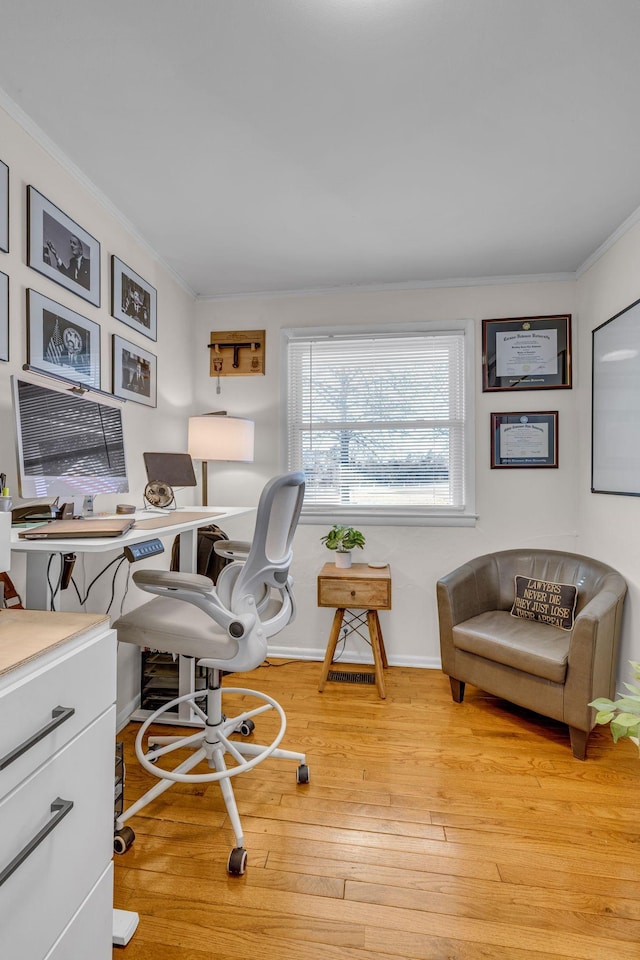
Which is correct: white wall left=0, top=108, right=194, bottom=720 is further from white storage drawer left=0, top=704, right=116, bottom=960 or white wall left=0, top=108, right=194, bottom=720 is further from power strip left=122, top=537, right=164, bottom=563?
white storage drawer left=0, top=704, right=116, bottom=960

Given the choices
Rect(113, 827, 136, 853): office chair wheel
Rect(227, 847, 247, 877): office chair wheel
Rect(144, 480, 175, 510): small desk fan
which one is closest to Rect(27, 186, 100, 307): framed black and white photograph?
Rect(144, 480, 175, 510): small desk fan

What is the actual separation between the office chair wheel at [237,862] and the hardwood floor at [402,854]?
0.9 inches

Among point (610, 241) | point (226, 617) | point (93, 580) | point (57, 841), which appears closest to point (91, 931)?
point (57, 841)

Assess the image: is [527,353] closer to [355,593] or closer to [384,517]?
[384,517]

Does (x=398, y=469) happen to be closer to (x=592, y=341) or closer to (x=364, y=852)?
(x=592, y=341)

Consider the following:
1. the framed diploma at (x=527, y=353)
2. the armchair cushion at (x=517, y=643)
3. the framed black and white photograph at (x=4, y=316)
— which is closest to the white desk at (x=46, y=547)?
the framed black and white photograph at (x=4, y=316)

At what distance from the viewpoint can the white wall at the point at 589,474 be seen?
7.52 ft

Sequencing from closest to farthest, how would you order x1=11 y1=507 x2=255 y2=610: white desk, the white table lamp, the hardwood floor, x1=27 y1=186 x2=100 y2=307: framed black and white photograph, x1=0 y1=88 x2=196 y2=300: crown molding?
x1=11 y1=507 x2=255 y2=610: white desk → the hardwood floor → x1=0 y1=88 x2=196 y2=300: crown molding → x1=27 y1=186 x2=100 y2=307: framed black and white photograph → the white table lamp

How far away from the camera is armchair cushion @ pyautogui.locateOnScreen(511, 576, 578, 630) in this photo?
8.00 feet

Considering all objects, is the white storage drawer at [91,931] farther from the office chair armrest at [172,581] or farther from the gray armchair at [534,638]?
→ the gray armchair at [534,638]

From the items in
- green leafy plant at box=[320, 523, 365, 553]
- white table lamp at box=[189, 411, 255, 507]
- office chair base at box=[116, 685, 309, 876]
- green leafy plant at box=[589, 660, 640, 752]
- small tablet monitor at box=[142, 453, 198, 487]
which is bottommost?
office chair base at box=[116, 685, 309, 876]

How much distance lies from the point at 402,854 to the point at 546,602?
57.9 inches

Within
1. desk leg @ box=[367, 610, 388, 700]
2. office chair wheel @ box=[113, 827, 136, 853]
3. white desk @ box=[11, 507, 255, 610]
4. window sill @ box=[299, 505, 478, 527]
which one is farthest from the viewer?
window sill @ box=[299, 505, 478, 527]

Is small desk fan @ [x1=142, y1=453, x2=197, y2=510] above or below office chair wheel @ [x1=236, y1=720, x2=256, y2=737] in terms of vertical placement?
above
